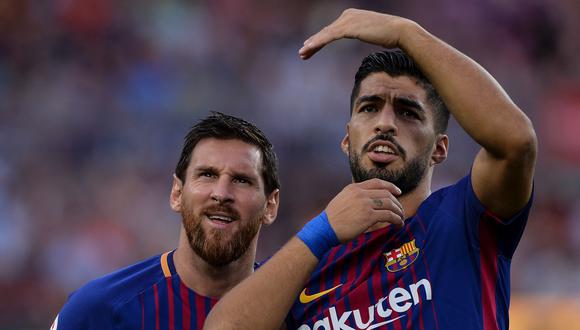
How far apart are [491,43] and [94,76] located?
4951mm

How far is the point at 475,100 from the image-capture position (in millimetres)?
3332

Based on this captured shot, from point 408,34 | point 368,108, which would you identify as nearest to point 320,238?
point 368,108

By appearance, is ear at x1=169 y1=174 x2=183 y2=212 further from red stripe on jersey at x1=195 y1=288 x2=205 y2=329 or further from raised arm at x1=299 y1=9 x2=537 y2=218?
raised arm at x1=299 y1=9 x2=537 y2=218

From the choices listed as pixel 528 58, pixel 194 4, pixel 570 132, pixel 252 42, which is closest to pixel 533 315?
pixel 570 132

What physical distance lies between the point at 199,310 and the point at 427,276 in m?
1.00

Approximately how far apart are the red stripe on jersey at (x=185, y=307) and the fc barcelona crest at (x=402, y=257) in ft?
2.86

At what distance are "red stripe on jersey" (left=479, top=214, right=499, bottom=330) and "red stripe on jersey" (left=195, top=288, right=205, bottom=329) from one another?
118 centimetres

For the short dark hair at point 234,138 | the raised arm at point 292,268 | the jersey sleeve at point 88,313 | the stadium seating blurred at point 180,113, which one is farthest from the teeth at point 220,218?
the stadium seating blurred at point 180,113

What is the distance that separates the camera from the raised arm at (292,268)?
138 inches

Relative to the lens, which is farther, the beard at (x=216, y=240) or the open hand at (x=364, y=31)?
the beard at (x=216, y=240)

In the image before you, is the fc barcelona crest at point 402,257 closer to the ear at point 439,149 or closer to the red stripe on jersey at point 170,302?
the ear at point 439,149

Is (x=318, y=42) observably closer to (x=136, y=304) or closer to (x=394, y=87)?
(x=394, y=87)

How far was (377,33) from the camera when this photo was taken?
3.52 meters

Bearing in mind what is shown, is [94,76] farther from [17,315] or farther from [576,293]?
[576,293]
